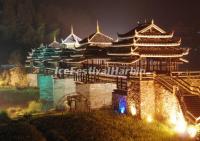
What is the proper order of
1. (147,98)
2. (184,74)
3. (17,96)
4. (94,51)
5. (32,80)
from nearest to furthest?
(147,98) < (184,74) < (94,51) < (17,96) < (32,80)

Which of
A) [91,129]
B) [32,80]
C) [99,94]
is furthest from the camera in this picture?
[32,80]

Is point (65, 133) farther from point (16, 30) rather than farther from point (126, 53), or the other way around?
point (16, 30)

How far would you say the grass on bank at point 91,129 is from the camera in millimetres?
27562

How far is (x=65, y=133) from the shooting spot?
95.8 feet

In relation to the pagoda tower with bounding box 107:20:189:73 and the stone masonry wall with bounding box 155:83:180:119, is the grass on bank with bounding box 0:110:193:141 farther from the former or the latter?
the pagoda tower with bounding box 107:20:189:73

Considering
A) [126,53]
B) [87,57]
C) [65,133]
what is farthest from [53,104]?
[65,133]

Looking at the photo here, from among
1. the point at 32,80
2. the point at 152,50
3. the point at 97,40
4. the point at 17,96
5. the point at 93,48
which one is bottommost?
the point at 17,96

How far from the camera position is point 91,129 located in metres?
29.3

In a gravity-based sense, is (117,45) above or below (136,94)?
above

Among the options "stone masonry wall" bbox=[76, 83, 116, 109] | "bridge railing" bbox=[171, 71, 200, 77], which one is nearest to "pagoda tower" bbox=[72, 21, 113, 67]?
"stone masonry wall" bbox=[76, 83, 116, 109]

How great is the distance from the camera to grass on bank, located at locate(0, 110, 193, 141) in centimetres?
2756

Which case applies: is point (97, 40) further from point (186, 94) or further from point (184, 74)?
point (186, 94)

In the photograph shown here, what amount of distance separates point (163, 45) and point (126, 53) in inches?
132

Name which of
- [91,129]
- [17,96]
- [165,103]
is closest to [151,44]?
[165,103]
